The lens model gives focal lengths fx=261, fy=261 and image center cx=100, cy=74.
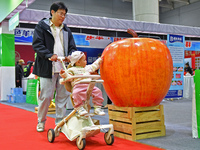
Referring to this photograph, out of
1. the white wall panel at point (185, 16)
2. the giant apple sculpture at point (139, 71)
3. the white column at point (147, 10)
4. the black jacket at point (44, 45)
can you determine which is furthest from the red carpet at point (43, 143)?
the white wall panel at point (185, 16)

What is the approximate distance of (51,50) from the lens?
3051mm

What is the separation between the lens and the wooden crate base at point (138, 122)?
270cm

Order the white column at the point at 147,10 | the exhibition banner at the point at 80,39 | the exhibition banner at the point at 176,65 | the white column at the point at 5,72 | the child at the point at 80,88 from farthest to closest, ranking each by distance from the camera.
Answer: the white column at the point at 147,10 → the exhibition banner at the point at 80,39 → the white column at the point at 5,72 → the exhibition banner at the point at 176,65 → the child at the point at 80,88

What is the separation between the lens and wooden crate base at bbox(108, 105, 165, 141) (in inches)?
106

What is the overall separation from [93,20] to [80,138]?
779 centimetres

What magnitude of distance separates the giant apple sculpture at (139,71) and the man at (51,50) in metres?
0.62

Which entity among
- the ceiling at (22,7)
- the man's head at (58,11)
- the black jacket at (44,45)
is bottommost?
the black jacket at (44,45)

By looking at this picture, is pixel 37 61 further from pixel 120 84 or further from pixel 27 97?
pixel 27 97

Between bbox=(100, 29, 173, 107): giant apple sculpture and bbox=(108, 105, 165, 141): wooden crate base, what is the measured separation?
0.28 ft

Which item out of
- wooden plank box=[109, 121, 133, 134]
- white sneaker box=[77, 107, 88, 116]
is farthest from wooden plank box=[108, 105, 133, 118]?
white sneaker box=[77, 107, 88, 116]

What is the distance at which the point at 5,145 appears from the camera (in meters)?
A: 2.57

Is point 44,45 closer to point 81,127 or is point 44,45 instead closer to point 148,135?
point 81,127

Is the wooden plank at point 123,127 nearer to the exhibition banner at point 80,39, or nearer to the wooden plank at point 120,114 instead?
the wooden plank at point 120,114

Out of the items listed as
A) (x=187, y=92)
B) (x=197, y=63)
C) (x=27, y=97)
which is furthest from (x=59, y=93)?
(x=197, y=63)
